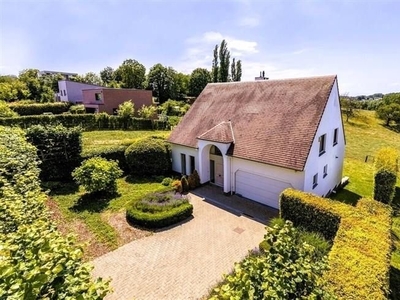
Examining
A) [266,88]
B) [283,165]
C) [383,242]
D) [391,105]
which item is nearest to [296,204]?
[283,165]

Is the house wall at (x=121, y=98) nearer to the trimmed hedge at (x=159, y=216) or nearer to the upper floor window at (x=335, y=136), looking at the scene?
the trimmed hedge at (x=159, y=216)

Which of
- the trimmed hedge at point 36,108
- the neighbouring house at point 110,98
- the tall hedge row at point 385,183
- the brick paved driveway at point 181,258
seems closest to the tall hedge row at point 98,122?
the neighbouring house at point 110,98

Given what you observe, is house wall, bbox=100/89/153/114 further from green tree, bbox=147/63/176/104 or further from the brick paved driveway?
the brick paved driveway

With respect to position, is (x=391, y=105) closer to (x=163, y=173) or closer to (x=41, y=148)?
(x=163, y=173)

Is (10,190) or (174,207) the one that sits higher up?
(10,190)

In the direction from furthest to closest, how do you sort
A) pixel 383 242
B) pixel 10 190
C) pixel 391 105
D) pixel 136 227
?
pixel 391 105 < pixel 136 227 < pixel 383 242 < pixel 10 190

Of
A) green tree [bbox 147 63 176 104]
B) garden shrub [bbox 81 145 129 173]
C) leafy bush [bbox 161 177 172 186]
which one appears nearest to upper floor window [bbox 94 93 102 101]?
green tree [bbox 147 63 176 104]
